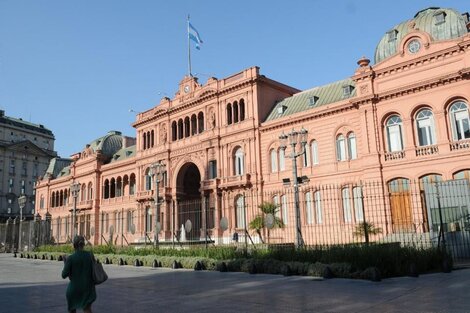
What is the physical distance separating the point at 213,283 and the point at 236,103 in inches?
1078

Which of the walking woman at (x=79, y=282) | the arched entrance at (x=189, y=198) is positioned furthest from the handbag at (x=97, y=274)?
the arched entrance at (x=189, y=198)

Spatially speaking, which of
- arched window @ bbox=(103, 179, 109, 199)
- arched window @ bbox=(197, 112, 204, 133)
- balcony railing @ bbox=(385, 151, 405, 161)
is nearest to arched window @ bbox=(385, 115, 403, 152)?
balcony railing @ bbox=(385, 151, 405, 161)

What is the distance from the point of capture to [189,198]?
44.8 metres

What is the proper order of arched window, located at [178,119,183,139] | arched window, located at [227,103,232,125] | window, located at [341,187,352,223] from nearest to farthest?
window, located at [341,187,352,223] < arched window, located at [227,103,232,125] < arched window, located at [178,119,183,139]

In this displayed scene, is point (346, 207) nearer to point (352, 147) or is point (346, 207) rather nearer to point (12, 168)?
point (352, 147)

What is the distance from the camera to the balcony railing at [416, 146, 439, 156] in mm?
26500

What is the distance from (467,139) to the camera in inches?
995

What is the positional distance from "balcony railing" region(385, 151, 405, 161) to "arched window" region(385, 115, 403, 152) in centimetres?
48

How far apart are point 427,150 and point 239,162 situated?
1726cm

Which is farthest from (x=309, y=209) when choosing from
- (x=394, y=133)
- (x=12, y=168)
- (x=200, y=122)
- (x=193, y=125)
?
(x=12, y=168)

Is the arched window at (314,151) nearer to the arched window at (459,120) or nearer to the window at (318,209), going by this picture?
the window at (318,209)

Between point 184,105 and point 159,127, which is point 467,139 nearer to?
point 184,105

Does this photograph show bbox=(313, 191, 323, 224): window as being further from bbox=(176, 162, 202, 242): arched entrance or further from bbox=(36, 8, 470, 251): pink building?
bbox=(176, 162, 202, 242): arched entrance

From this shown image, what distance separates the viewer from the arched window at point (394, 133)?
93.7ft
